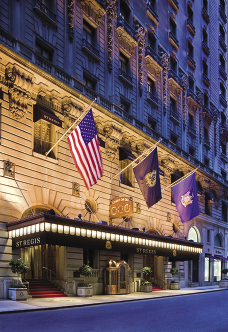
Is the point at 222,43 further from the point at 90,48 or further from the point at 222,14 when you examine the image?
the point at 90,48

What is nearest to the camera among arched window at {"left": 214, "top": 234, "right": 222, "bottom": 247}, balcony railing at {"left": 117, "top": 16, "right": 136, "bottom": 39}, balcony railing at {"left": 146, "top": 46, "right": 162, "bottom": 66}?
balcony railing at {"left": 117, "top": 16, "right": 136, "bottom": 39}

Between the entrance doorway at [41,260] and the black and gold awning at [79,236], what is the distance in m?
3.57

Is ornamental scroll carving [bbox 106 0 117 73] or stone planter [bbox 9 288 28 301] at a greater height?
ornamental scroll carving [bbox 106 0 117 73]

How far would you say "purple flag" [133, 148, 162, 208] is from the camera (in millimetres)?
25750

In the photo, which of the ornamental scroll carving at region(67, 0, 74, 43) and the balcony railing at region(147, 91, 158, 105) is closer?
the ornamental scroll carving at region(67, 0, 74, 43)

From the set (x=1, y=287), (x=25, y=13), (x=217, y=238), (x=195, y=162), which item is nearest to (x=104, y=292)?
(x=1, y=287)

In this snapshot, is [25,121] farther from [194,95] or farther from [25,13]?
[194,95]

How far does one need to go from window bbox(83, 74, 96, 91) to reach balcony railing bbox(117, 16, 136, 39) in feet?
23.1

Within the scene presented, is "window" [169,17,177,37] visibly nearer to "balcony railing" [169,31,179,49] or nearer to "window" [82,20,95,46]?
"balcony railing" [169,31,179,49]

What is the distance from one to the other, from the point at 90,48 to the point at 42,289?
59.7 ft

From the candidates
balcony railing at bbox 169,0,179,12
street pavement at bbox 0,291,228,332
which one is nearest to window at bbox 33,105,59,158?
street pavement at bbox 0,291,228,332

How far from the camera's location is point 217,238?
53406mm

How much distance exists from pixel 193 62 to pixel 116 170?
27032 millimetres

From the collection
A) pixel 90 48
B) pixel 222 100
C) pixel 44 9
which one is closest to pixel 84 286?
pixel 90 48
